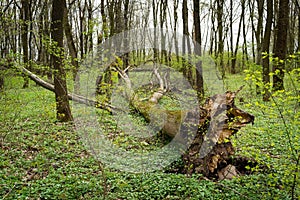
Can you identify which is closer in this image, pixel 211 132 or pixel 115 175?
pixel 115 175

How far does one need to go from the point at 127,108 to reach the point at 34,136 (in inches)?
152

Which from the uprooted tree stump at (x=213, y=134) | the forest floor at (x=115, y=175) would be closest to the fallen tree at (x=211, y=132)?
the uprooted tree stump at (x=213, y=134)

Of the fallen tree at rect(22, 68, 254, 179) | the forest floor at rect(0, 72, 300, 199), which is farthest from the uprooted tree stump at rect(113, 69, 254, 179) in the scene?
the forest floor at rect(0, 72, 300, 199)

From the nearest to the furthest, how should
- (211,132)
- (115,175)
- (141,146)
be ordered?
1. (115,175)
2. (211,132)
3. (141,146)

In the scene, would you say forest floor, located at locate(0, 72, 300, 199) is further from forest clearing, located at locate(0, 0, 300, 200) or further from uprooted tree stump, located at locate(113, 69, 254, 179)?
uprooted tree stump, located at locate(113, 69, 254, 179)

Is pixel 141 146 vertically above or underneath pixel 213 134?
underneath

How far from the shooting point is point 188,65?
14703 mm

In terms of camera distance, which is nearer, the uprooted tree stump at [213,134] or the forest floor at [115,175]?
the forest floor at [115,175]

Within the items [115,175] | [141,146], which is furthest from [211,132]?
[141,146]

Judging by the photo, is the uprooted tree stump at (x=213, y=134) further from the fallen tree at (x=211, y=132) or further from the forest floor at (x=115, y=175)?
the forest floor at (x=115, y=175)

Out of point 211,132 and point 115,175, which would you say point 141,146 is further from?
point 211,132

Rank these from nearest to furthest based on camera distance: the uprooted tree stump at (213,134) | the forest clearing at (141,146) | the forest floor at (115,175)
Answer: the forest floor at (115,175), the forest clearing at (141,146), the uprooted tree stump at (213,134)

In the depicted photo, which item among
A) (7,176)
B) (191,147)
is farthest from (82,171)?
(191,147)

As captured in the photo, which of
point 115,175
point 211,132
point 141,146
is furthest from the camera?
point 141,146
